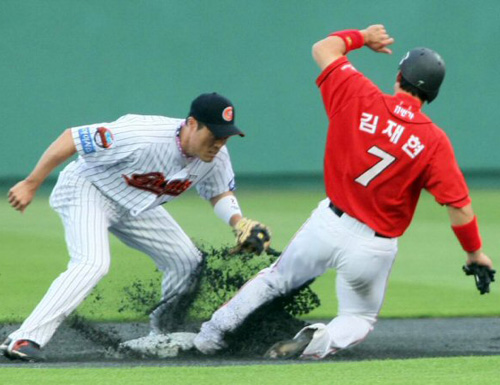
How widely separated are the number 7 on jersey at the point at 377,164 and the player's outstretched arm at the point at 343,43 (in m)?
0.55

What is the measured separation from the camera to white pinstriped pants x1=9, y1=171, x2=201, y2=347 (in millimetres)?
5754

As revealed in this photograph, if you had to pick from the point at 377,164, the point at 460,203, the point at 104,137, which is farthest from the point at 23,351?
the point at 460,203

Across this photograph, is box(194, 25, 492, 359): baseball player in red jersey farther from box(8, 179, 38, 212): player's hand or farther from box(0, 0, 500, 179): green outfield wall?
box(0, 0, 500, 179): green outfield wall

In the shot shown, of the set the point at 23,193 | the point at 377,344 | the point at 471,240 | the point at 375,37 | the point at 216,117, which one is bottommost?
the point at 377,344

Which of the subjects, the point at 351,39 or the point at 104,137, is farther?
the point at 351,39

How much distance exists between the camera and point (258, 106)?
13805 millimetres

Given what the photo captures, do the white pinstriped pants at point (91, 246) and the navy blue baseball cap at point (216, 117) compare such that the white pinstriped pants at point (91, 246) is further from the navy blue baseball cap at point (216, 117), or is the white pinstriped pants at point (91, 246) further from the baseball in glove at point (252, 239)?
the navy blue baseball cap at point (216, 117)

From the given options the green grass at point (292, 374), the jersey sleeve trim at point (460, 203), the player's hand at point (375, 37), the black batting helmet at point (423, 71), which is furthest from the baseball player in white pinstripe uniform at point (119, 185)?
the jersey sleeve trim at point (460, 203)

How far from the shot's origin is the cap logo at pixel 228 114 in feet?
19.3

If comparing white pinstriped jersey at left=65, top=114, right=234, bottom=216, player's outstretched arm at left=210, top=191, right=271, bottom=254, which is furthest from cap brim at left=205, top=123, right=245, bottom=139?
player's outstretched arm at left=210, top=191, right=271, bottom=254

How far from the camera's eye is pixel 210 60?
13711 mm

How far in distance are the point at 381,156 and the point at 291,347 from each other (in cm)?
105

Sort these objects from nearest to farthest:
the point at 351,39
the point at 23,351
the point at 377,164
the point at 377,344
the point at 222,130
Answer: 1. the point at 23,351
2. the point at 377,164
3. the point at 222,130
4. the point at 351,39
5. the point at 377,344

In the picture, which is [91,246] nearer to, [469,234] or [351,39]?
[351,39]
